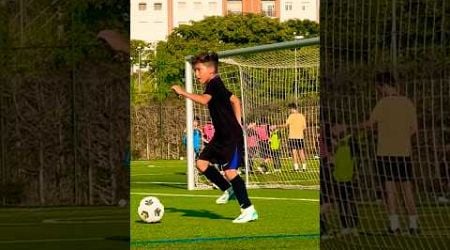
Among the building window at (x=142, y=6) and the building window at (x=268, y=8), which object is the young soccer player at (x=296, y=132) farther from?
the building window at (x=142, y=6)

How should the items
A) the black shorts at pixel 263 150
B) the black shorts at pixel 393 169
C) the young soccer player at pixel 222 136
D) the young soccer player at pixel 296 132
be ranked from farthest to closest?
the black shorts at pixel 263 150, the young soccer player at pixel 296 132, the black shorts at pixel 393 169, the young soccer player at pixel 222 136

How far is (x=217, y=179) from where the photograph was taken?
6000 mm

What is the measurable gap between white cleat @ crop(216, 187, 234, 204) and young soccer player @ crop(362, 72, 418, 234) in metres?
0.74

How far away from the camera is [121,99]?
529 cm

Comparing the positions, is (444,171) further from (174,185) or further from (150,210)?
(150,210)

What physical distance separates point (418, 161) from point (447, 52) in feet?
3.81

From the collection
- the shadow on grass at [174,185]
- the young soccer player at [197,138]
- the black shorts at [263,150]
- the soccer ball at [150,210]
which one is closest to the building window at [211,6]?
the young soccer player at [197,138]

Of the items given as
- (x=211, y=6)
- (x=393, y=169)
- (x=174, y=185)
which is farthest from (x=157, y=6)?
(x=174, y=185)

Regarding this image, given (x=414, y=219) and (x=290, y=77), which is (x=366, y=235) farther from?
(x=290, y=77)

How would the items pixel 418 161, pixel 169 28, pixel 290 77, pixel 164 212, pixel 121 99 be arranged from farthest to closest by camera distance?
pixel 290 77 < pixel 418 161 < pixel 164 212 < pixel 169 28 < pixel 121 99

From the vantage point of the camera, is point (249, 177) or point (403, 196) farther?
point (249, 177)

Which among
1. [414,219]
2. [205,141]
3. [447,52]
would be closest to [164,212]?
[205,141]

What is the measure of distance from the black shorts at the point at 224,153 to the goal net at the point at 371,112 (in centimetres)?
44

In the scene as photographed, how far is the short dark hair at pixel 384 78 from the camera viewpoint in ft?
19.7
